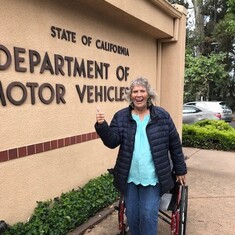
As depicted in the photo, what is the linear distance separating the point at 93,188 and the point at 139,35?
320 cm

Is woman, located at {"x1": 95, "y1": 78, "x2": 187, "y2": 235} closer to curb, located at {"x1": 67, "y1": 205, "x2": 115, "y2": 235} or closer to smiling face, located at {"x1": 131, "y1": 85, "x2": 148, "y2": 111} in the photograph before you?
smiling face, located at {"x1": 131, "y1": 85, "x2": 148, "y2": 111}

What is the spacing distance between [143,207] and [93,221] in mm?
1213

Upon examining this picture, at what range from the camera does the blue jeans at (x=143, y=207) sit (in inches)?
111

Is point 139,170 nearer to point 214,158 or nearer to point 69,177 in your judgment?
point 69,177

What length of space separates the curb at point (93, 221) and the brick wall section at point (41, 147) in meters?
0.99

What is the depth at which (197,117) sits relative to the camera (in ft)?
49.5

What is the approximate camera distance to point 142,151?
279 cm

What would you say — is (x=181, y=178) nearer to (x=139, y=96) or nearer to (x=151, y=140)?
(x=151, y=140)

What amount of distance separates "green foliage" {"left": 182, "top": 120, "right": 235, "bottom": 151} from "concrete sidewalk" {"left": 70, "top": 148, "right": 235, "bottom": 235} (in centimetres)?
103

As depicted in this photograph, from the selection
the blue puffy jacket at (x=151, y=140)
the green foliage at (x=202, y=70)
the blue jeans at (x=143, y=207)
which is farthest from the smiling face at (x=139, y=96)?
the green foliage at (x=202, y=70)

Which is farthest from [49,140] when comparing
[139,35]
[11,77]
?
[139,35]

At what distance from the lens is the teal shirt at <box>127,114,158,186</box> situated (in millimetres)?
2787

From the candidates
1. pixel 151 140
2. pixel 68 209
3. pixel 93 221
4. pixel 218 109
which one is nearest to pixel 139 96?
pixel 151 140

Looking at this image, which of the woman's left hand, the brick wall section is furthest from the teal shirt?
the brick wall section
